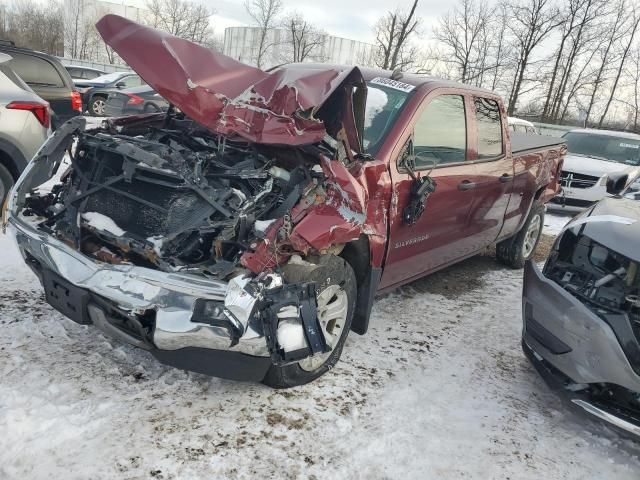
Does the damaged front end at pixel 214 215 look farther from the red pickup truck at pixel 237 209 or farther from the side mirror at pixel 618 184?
the side mirror at pixel 618 184

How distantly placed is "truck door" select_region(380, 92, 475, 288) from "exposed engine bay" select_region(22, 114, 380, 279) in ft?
2.20

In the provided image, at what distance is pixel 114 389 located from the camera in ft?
9.40

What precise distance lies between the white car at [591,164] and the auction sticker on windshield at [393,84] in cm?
611

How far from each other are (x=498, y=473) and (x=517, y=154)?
3384 millimetres

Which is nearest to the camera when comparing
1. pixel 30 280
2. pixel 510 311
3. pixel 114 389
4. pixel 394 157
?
pixel 114 389

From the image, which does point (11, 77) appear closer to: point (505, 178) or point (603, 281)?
point (505, 178)

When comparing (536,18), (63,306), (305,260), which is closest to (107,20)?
(63,306)

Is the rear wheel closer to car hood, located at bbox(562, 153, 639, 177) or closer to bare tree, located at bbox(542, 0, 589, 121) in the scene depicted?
car hood, located at bbox(562, 153, 639, 177)

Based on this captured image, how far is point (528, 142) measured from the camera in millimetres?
5895

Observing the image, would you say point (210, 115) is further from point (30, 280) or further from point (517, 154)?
point (517, 154)

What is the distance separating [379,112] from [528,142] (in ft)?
9.67

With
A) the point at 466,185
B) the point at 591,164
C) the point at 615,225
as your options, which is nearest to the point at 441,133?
the point at 466,185

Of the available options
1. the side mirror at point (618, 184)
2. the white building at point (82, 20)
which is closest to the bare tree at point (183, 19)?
the white building at point (82, 20)

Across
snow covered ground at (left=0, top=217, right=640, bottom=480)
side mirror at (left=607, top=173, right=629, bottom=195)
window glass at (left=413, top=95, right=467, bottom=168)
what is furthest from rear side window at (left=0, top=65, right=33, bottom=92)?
side mirror at (left=607, top=173, right=629, bottom=195)
